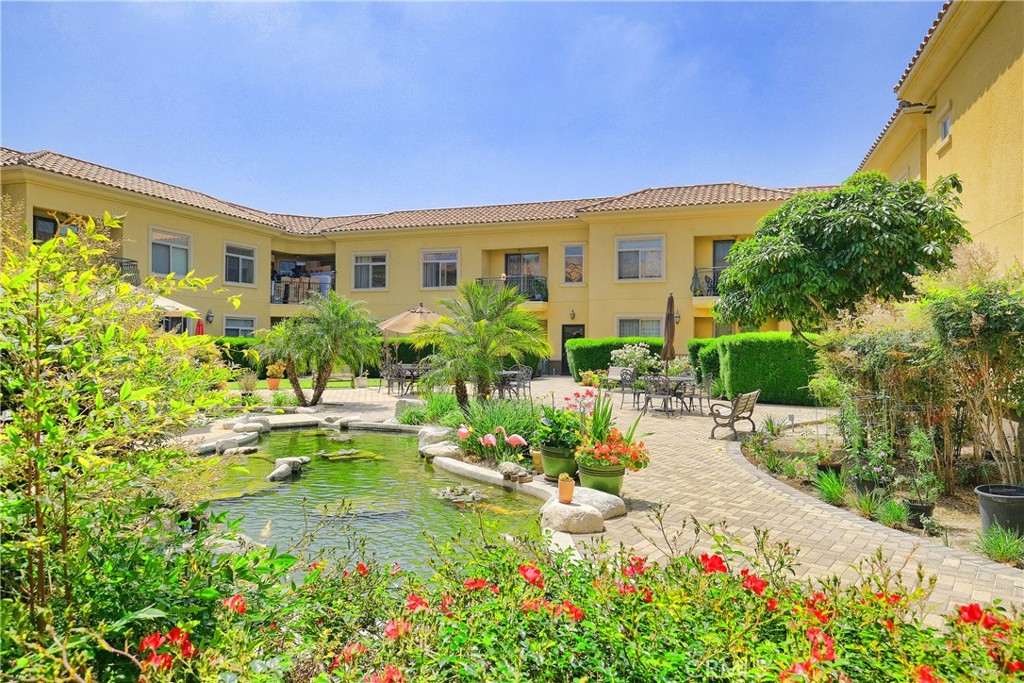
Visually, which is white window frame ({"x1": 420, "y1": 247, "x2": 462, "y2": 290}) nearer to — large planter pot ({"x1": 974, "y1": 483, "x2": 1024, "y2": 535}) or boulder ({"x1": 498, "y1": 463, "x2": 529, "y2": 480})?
boulder ({"x1": 498, "y1": 463, "x2": 529, "y2": 480})

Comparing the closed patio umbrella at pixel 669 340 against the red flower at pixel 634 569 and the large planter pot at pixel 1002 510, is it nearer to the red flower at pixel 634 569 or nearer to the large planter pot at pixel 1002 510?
the large planter pot at pixel 1002 510

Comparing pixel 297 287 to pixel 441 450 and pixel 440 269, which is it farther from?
pixel 441 450

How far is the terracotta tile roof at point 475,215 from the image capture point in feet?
87.5

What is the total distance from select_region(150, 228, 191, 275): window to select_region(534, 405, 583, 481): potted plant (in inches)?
794

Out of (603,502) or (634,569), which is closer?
(634,569)

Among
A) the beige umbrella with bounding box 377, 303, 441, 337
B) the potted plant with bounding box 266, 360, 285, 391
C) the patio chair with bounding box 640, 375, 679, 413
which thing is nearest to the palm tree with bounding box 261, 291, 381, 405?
the potted plant with bounding box 266, 360, 285, 391

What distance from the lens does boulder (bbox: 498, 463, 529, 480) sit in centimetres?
778

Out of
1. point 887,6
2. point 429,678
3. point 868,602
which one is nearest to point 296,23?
point 429,678

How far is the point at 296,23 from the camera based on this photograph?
6109 mm

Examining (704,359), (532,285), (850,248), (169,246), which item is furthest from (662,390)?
(169,246)

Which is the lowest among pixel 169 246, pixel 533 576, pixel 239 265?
pixel 533 576

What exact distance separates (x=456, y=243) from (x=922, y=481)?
23.6m

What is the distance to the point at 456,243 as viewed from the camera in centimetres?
2755

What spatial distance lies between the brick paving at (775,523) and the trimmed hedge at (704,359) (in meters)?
8.03
